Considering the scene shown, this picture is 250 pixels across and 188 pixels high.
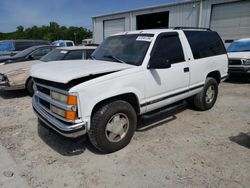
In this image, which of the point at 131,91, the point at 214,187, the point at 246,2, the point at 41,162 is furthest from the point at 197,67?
the point at 246,2

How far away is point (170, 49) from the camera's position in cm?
409

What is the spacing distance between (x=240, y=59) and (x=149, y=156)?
23.7 feet

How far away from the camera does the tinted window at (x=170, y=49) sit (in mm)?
3875

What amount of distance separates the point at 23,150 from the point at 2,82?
3.78m

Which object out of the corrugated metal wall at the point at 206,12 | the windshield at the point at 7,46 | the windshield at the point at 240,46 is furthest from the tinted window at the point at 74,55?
the corrugated metal wall at the point at 206,12

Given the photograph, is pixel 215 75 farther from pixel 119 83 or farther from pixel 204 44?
pixel 119 83

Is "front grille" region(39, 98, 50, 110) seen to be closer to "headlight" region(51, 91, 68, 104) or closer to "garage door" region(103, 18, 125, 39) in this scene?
"headlight" region(51, 91, 68, 104)

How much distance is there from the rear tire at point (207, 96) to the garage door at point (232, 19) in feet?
30.5

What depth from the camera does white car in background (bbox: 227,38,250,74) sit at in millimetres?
8500

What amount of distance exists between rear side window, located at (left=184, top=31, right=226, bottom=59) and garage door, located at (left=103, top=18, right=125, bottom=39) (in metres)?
14.3

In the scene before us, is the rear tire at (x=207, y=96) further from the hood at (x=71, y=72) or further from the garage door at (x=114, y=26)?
the garage door at (x=114, y=26)

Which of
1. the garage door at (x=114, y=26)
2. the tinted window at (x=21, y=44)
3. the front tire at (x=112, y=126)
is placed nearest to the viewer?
the front tire at (x=112, y=126)

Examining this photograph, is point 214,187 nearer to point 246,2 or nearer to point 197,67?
point 197,67

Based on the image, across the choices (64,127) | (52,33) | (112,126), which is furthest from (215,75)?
(52,33)
